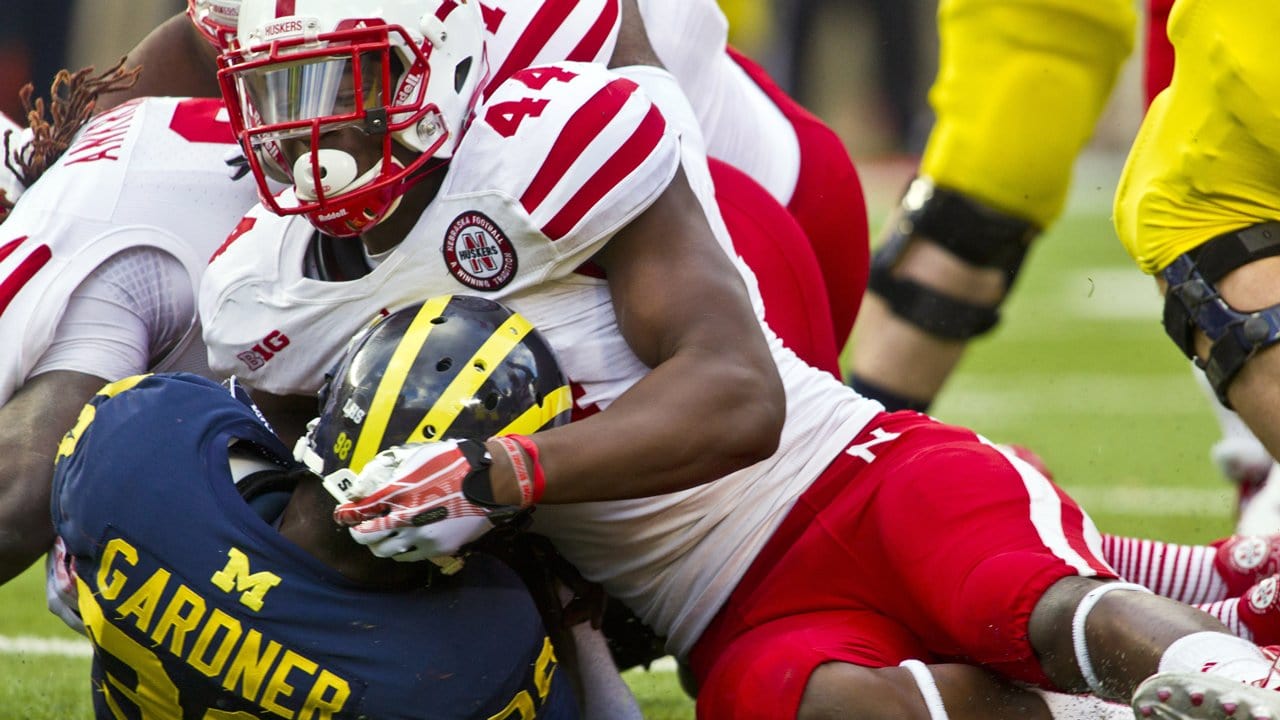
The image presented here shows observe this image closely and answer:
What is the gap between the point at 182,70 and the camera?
9.95 ft

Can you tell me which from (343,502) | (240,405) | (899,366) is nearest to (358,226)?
(240,405)

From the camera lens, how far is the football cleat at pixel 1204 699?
177 centimetres

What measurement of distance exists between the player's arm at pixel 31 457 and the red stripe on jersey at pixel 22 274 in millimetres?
133

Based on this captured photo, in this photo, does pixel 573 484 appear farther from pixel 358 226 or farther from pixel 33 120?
pixel 33 120

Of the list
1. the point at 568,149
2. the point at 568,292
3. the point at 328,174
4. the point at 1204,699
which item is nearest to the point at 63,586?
the point at 328,174

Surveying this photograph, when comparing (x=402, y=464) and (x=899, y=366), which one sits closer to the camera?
(x=402, y=464)

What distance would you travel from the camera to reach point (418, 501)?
6.31 feet

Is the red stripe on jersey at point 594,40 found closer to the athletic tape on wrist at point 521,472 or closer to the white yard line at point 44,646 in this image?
the athletic tape on wrist at point 521,472

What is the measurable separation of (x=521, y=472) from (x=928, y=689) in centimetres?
60

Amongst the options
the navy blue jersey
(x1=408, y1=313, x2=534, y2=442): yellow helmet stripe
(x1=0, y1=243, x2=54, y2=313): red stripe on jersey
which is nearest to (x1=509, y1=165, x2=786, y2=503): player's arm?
(x1=408, y1=313, x2=534, y2=442): yellow helmet stripe

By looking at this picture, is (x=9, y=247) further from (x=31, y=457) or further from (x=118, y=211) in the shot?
(x=31, y=457)

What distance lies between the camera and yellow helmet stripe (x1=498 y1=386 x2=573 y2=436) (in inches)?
82.6

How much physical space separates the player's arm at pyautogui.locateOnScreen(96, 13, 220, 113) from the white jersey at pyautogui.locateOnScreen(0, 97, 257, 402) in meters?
0.19

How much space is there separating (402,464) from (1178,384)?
16.9 feet
